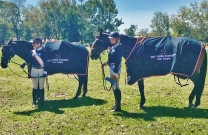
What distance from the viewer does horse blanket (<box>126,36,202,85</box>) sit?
1080cm

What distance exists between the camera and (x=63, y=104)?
1262 cm

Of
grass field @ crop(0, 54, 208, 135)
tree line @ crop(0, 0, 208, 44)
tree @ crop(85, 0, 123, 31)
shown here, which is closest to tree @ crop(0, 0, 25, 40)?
tree line @ crop(0, 0, 208, 44)

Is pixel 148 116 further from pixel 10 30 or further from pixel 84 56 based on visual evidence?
pixel 10 30

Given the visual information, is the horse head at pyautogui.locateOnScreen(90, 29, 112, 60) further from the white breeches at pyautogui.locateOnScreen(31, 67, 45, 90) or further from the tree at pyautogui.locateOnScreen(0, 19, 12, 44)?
the tree at pyautogui.locateOnScreen(0, 19, 12, 44)

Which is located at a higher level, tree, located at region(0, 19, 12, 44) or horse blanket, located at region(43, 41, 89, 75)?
tree, located at region(0, 19, 12, 44)

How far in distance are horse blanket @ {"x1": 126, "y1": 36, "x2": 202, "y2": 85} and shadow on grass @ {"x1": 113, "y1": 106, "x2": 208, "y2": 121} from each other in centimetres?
132

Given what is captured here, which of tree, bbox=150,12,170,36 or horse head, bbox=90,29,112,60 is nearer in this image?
horse head, bbox=90,29,112,60

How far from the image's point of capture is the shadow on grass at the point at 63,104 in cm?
1139

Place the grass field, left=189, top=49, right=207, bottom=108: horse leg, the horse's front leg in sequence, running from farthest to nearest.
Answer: the horse's front leg < left=189, top=49, right=207, bottom=108: horse leg < the grass field

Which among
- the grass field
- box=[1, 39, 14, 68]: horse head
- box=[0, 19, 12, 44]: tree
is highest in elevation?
box=[0, 19, 12, 44]: tree

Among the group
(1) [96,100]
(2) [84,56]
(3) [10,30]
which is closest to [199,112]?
(1) [96,100]

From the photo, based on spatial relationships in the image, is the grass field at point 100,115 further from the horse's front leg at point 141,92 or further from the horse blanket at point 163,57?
the horse blanket at point 163,57

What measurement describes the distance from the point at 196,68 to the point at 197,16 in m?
67.1

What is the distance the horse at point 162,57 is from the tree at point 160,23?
96.3 meters
